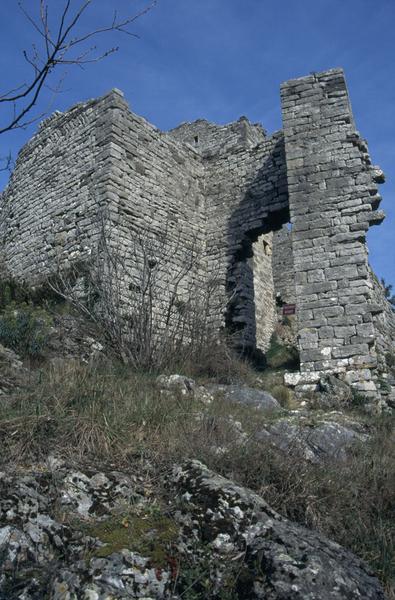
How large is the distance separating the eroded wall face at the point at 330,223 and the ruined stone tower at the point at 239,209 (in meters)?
0.02

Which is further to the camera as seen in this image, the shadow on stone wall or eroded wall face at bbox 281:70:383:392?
the shadow on stone wall

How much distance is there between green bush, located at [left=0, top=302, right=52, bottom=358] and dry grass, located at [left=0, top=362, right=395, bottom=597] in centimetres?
262

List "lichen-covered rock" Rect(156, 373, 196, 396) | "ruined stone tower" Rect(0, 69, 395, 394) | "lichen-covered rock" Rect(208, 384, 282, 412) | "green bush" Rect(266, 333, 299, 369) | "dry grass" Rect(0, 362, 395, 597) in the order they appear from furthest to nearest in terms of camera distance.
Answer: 1. "green bush" Rect(266, 333, 299, 369)
2. "ruined stone tower" Rect(0, 69, 395, 394)
3. "lichen-covered rock" Rect(208, 384, 282, 412)
4. "lichen-covered rock" Rect(156, 373, 196, 396)
5. "dry grass" Rect(0, 362, 395, 597)

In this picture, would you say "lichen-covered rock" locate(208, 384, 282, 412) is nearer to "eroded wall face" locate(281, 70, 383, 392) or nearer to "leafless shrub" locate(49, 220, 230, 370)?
"leafless shrub" locate(49, 220, 230, 370)

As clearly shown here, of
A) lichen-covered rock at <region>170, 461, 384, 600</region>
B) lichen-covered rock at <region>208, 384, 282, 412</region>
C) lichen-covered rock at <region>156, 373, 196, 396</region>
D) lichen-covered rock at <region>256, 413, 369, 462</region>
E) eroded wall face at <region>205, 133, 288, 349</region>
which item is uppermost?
eroded wall face at <region>205, 133, 288, 349</region>

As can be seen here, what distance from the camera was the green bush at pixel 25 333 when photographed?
698 centimetres

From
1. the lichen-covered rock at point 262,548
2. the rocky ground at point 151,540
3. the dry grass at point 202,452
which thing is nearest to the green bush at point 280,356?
the dry grass at point 202,452

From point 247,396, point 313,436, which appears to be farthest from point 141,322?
point 313,436

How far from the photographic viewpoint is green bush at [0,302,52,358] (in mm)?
6984

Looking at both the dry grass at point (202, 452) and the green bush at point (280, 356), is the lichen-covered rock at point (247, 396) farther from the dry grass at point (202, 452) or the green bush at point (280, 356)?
the green bush at point (280, 356)

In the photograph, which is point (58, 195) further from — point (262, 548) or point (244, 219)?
point (262, 548)

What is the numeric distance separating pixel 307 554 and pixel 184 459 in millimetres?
1144

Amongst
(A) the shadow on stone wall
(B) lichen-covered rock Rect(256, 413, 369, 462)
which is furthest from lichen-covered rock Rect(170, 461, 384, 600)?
(A) the shadow on stone wall

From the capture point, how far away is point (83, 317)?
7641 mm
